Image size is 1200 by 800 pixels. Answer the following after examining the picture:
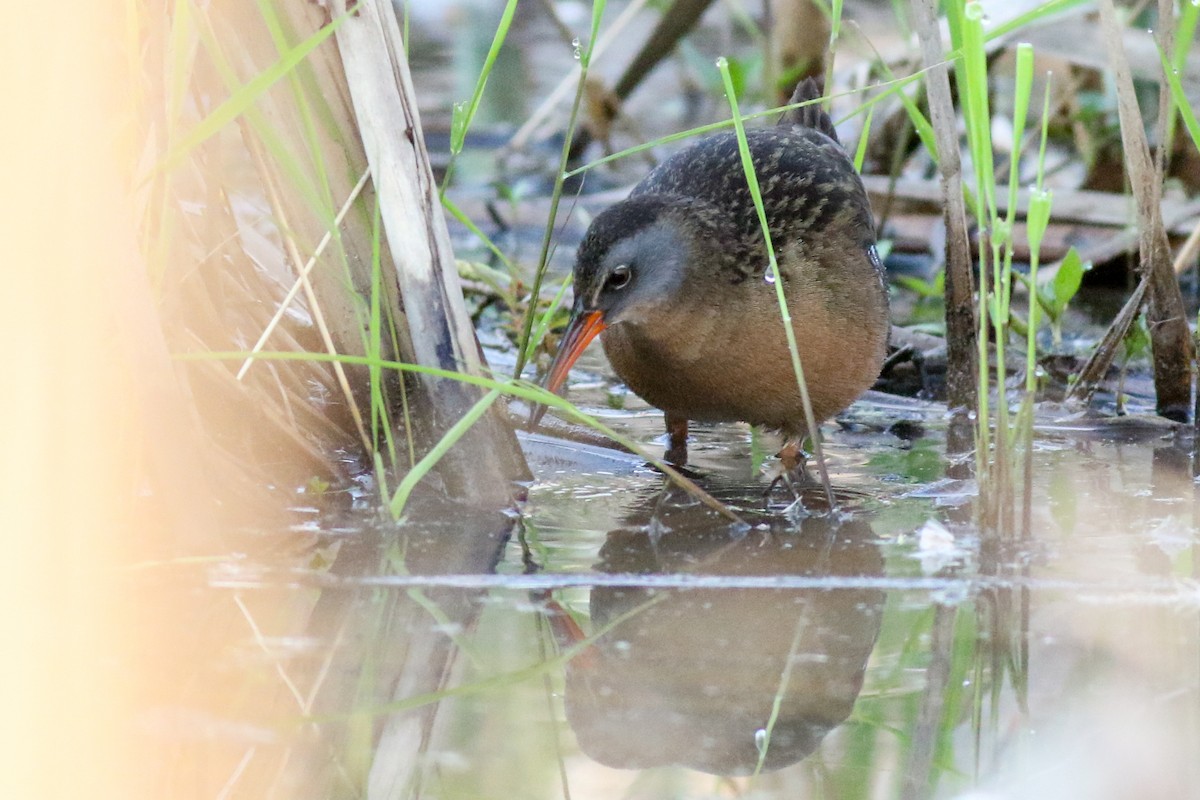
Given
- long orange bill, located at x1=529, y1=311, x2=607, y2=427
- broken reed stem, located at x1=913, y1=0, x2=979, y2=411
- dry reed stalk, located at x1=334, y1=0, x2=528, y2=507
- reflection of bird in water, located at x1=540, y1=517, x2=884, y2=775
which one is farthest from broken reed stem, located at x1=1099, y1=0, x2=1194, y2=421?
dry reed stalk, located at x1=334, y1=0, x2=528, y2=507

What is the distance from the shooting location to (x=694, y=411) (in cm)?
352

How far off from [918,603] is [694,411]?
3.76 ft

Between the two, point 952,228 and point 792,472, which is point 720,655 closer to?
point 792,472

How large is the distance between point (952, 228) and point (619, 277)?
0.94 m

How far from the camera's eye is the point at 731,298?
341 cm

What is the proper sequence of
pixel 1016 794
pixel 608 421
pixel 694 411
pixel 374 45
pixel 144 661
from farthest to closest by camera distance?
1. pixel 608 421
2. pixel 694 411
3. pixel 374 45
4. pixel 144 661
5. pixel 1016 794

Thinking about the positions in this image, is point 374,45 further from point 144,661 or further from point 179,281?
point 144,661

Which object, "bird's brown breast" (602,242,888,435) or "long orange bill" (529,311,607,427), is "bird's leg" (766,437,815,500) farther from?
"long orange bill" (529,311,607,427)

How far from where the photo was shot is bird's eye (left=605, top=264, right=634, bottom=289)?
3.21 meters

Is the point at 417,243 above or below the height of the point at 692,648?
above

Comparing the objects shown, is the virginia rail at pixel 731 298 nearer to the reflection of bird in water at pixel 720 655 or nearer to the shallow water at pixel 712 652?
the shallow water at pixel 712 652

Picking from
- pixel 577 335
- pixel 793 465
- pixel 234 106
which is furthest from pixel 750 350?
pixel 234 106

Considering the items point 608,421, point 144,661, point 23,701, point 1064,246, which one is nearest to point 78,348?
point 144,661

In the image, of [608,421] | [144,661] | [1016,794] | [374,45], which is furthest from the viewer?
[608,421]
